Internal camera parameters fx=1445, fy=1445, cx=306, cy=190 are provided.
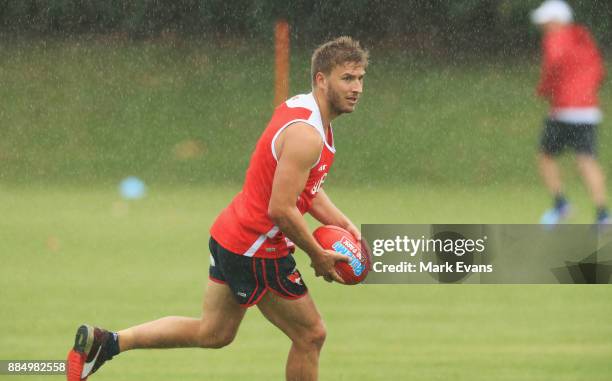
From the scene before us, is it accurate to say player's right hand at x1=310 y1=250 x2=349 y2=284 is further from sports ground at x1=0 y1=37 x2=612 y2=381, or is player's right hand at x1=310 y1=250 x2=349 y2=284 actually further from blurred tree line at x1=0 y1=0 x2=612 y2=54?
blurred tree line at x1=0 y1=0 x2=612 y2=54

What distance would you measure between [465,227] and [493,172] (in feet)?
16.3

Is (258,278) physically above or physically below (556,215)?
below

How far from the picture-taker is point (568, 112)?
1505 cm

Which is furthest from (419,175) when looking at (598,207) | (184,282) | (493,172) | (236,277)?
(236,277)

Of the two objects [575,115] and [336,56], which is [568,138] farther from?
[336,56]

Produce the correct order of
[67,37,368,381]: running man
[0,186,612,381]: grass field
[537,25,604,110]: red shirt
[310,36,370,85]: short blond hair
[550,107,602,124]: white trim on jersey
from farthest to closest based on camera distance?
[537,25,604,110]: red shirt
[550,107,602,124]: white trim on jersey
[0,186,612,381]: grass field
[310,36,370,85]: short blond hair
[67,37,368,381]: running man

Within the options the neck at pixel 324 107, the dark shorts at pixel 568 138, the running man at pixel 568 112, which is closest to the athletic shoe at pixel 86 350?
the neck at pixel 324 107

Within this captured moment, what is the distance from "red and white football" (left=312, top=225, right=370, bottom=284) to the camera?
7078 mm

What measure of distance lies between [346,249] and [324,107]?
29.2 inches

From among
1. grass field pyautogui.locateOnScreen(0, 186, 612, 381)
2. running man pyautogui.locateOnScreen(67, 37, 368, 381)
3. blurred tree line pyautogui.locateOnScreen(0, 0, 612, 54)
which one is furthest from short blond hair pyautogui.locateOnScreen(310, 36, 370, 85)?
blurred tree line pyautogui.locateOnScreen(0, 0, 612, 54)

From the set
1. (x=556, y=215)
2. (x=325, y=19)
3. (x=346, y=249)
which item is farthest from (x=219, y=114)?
(x=346, y=249)

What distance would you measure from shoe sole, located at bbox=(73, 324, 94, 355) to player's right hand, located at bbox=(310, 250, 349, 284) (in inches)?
49.1

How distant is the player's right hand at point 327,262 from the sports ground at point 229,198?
1.34m

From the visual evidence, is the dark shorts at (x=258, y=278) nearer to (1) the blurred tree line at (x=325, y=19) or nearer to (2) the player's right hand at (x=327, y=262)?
(2) the player's right hand at (x=327, y=262)
